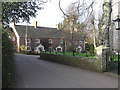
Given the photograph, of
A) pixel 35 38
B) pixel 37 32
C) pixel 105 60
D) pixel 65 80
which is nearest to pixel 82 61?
pixel 105 60

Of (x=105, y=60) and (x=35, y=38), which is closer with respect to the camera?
(x=105, y=60)

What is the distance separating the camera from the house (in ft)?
137

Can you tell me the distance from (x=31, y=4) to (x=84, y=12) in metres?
4.58

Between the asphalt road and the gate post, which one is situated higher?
the gate post

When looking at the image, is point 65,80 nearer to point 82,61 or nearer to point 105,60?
point 105,60

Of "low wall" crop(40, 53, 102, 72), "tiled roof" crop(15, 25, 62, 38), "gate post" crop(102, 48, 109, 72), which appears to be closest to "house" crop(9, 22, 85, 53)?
"tiled roof" crop(15, 25, 62, 38)

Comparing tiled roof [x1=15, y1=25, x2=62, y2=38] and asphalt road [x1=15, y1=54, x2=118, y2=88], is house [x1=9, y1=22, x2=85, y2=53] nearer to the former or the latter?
tiled roof [x1=15, y1=25, x2=62, y2=38]

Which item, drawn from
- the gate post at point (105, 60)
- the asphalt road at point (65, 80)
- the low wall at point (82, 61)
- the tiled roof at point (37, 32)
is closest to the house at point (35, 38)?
the tiled roof at point (37, 32)

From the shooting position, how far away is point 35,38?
4331 cm

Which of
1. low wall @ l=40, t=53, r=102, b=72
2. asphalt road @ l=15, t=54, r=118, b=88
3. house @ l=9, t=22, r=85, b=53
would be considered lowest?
asphalt road @ l=15, t=54, r=118, b=88

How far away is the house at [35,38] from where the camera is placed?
41844 millimetres

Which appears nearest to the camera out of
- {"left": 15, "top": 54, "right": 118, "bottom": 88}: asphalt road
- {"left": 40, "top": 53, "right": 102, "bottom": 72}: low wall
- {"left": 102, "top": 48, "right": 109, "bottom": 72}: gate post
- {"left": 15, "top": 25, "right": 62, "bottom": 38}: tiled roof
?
{"left": 15, "top": 54, "right": 118, "bottom": 88}: asphalt road

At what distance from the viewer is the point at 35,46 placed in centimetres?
4222

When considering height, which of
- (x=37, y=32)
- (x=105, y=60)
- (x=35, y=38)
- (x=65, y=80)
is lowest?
(x=65, y=80)
